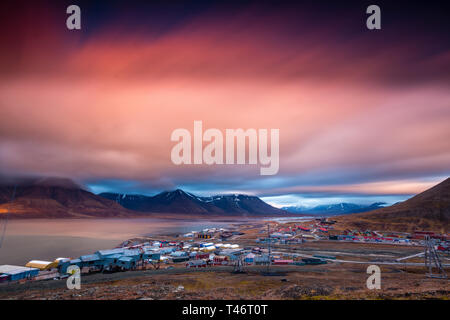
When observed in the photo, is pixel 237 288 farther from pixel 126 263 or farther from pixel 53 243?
pixel 53 243

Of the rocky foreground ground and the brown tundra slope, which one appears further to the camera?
the brown tundra slope

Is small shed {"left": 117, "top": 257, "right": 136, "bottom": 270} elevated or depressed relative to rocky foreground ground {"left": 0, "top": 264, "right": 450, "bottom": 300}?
Result: depressed

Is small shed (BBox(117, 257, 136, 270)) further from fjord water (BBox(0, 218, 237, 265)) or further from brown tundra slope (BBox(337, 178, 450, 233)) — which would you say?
brown tundra slope (BBox(337, 178, 450, 233))

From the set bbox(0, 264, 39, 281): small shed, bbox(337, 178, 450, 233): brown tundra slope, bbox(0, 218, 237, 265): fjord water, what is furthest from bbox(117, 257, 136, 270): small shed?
bbox(337, 178, 450, 233): brown tundra slope

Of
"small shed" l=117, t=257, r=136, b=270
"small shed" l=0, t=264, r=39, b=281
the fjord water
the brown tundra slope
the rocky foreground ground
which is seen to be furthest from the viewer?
the brown tundra slope

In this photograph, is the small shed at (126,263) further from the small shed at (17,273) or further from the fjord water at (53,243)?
the fjord water at (53,243)
